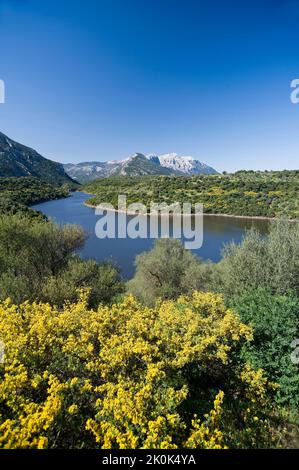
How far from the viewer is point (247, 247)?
1609cm

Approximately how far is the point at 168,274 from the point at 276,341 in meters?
14.9

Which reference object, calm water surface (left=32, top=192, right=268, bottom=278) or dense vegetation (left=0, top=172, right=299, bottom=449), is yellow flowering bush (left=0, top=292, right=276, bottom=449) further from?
calm water surface (left=32, top=192, right=268, bottom=278)

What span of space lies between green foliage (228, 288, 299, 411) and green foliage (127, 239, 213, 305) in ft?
33.5

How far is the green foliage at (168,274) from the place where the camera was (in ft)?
67.7

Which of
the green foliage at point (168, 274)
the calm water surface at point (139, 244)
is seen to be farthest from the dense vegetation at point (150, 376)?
the calm water surface at point (139, 244)

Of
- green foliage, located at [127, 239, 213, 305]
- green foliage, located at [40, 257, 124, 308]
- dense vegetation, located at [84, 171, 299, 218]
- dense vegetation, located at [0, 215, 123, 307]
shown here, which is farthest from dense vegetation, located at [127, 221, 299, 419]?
dense vegetation, located at [84, 171, 299, 218]

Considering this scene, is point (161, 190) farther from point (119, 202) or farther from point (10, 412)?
point (10, 412)

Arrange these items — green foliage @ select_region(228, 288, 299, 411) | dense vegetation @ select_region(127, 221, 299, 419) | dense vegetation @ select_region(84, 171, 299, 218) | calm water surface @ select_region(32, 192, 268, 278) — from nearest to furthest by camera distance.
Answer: green foliage @ select_region(228, 288, 299, 411) → dense vegetation @ select_region(127, 221, 299, 419) → calm water surface @ select_region(32, 192, 268, 278) → dense vegetation @ select_region(84, 171, 299, 218)

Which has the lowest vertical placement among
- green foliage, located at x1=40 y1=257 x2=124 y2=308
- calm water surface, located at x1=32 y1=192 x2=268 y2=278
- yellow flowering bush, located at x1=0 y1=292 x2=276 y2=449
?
calm water surface, located at x1=32 y1=192 x2=268 y2=278

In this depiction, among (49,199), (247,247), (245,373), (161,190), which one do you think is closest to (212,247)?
(247,247)

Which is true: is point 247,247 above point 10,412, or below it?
above

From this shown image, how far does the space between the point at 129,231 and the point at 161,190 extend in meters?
51.8

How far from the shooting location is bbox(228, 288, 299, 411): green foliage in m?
A: 7.29
